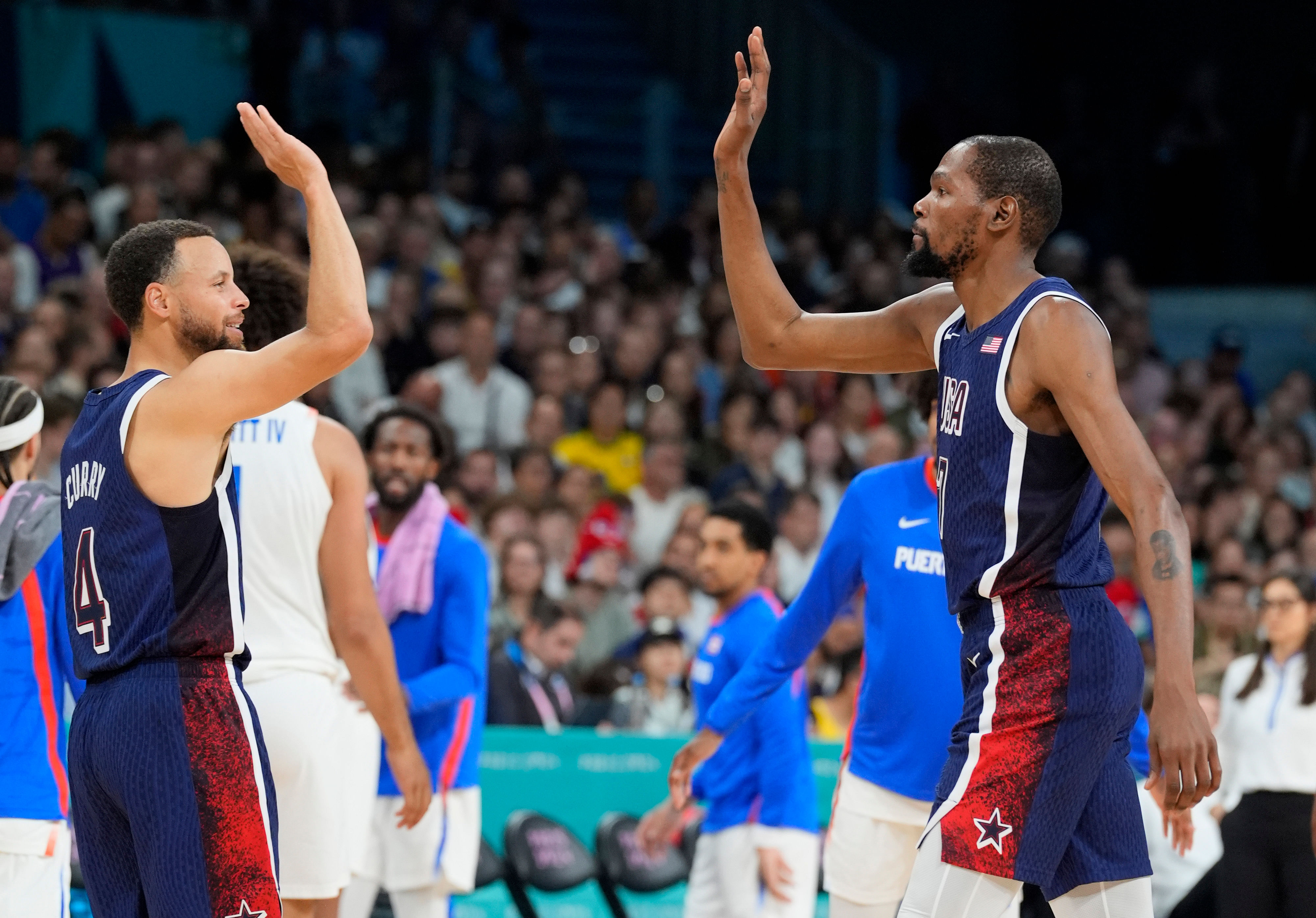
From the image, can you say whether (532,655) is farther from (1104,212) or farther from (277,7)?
(1104,212)

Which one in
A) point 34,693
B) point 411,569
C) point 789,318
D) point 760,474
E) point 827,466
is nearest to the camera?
point 789,318

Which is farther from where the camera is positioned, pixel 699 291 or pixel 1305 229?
pixel 1305 229

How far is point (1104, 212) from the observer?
1847 centimetres

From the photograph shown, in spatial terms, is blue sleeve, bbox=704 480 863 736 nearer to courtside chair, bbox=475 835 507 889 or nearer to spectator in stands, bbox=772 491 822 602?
courtside chair, bbox=475 835 507 889

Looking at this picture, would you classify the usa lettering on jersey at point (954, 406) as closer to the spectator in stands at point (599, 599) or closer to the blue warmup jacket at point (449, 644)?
the blue warmup jacket at point (449, 644)

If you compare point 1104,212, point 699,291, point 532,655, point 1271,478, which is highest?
point 1104,212

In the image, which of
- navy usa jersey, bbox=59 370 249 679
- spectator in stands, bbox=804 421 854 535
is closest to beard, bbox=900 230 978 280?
navy usa jersey, bbox=59 370 249 679

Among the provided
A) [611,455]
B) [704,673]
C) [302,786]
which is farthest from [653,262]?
[302,786]

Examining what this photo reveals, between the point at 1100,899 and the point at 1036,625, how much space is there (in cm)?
61

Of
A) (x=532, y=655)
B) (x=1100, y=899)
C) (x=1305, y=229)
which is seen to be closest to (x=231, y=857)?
(x=1100, y=899)

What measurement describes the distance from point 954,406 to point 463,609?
250 cm

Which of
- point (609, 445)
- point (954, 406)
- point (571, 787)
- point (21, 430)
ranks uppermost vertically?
point (954, 406)

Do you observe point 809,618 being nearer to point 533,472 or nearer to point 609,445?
point 533,472

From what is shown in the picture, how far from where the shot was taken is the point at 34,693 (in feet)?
14.9
